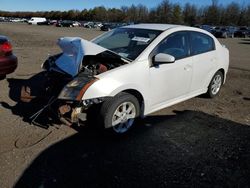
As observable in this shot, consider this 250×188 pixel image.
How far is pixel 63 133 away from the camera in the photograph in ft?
14.8

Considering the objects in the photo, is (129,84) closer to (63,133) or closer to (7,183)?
(63,133)

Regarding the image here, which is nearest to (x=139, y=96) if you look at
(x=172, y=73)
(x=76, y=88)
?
(x=172, y=73)

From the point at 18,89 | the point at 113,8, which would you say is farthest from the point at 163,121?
the point at 113,8

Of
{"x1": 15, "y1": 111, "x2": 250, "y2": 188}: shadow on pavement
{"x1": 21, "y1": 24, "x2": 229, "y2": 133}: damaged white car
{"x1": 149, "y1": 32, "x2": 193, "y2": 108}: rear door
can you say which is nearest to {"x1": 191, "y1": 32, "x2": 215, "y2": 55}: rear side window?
Answer: {"x1": 21, "y1": 24, "x2": 229, "y2": 133}: damaged white car

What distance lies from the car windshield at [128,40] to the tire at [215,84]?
2.06 metres

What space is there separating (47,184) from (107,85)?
1.51 m

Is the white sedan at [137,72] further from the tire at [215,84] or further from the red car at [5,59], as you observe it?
the red car at [5,59]

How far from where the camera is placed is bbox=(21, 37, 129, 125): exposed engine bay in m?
4.02

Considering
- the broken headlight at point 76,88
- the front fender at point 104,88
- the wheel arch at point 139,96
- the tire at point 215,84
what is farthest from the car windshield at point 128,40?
the tire at point 215,84

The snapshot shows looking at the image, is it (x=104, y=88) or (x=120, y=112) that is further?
(x=120, y=112)

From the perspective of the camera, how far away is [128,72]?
13.9 ft

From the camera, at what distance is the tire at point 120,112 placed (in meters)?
4.06

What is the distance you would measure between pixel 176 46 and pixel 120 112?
1.70 m

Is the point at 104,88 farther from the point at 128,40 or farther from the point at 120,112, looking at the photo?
the point at 128,40
